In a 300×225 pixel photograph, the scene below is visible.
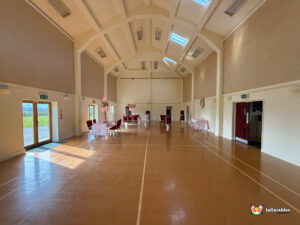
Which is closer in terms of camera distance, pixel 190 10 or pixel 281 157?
pixel 281 157

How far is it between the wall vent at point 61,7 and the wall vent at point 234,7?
256 inches

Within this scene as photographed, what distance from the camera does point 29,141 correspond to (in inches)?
198

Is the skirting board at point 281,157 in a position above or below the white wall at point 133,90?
below

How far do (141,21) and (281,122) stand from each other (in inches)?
343

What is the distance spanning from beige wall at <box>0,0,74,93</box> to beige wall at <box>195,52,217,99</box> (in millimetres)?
8109

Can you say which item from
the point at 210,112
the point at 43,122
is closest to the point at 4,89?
the point at 43,122

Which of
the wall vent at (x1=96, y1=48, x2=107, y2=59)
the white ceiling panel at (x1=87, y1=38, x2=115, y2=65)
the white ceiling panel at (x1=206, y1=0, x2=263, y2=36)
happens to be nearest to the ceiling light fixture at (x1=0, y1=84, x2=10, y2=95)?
the white ceiling panel at (x1=87, y1=38, x2=115, y2=65)

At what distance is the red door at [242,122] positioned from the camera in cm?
577

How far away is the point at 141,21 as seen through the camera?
340 inches

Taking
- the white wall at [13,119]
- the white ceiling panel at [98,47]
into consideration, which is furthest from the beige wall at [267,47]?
the white wall at [13,119]

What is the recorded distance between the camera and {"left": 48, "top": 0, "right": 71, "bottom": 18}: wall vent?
511 cm

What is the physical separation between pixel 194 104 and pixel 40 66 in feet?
35.5

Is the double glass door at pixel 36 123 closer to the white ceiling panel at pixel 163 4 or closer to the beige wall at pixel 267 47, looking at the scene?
the white ceiling panel at pixel 163 4

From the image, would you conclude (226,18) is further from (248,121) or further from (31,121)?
(31,121)
